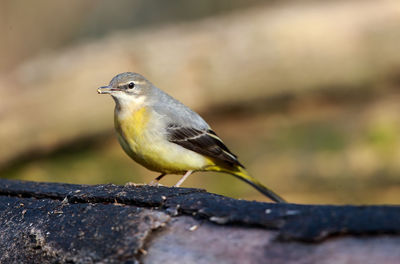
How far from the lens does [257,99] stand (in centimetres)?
1198

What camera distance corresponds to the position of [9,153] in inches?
435

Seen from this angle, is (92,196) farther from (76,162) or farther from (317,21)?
(317,21)

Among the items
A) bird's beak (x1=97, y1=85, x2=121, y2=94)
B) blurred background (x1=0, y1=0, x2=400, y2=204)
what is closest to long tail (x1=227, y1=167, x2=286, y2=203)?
bird's beak (x1=97, y1=85, x2=121, y2=94)

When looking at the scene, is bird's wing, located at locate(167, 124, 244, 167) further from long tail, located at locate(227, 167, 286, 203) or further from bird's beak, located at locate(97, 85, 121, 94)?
bird's beak, located at locate(97, 85, 121, 94)

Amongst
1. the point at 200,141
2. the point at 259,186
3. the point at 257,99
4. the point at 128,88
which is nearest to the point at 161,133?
the point at 200,141

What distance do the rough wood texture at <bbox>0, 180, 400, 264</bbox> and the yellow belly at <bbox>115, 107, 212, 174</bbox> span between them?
133 centimetres

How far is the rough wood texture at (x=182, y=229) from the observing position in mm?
2656

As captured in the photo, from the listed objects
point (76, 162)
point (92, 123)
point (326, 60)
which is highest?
point (326, 60)

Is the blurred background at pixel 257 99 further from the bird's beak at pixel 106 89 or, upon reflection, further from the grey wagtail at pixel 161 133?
the bird's beak at pixel 106 89

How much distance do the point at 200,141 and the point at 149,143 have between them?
66 cm

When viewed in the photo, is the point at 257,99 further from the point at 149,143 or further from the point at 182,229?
the point at 182,229

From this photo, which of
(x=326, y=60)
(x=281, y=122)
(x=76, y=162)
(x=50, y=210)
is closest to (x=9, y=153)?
(x=76, y=162)

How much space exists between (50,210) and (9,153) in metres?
7.60

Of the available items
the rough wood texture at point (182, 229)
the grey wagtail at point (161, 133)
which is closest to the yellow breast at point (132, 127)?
the grey wagtail at point (161, 133)
